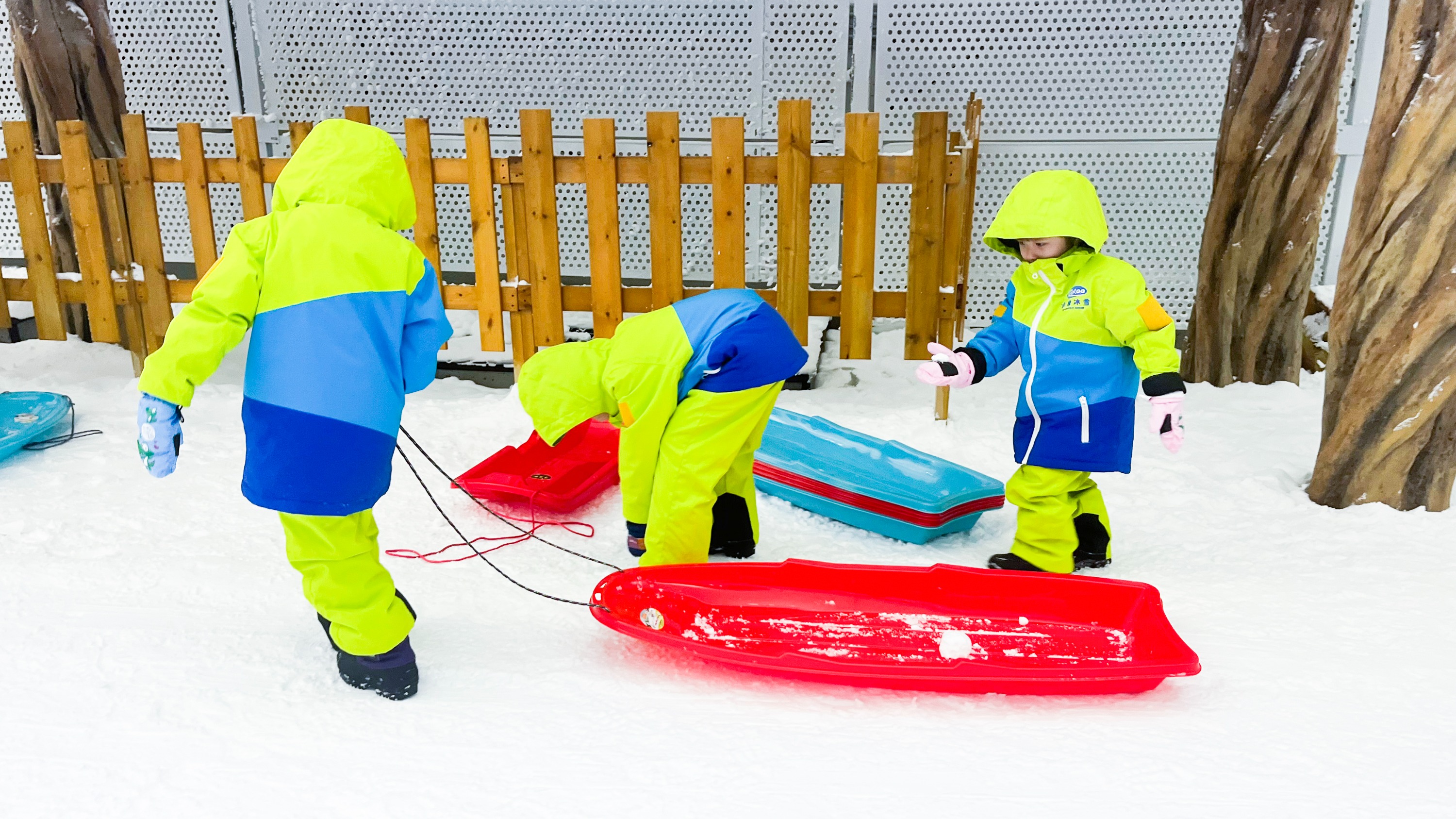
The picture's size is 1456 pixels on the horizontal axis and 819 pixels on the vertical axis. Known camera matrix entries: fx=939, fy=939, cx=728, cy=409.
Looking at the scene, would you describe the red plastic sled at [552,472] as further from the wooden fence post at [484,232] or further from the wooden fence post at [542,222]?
the wooden fence post at [484,232]

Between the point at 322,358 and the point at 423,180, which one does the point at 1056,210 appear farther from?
the point at 423,180

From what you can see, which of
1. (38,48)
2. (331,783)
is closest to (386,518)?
(331,783)

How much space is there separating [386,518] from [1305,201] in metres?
4.96

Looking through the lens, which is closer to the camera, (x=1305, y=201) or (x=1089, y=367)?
(x=1089, y=367)

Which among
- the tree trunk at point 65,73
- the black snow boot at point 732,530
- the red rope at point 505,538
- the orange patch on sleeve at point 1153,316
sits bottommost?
the red rope at point 505,538

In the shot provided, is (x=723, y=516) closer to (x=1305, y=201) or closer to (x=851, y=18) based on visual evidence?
(x=1305, y=201)

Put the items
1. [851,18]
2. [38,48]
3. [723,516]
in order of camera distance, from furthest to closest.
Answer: [851,18], [38,48], [723,516]

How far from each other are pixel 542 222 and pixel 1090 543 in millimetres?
3163

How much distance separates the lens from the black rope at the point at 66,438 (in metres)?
4.46

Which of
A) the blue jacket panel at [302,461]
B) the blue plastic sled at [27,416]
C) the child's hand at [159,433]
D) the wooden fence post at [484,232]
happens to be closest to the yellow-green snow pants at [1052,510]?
the blue jacket panel at [302,461]

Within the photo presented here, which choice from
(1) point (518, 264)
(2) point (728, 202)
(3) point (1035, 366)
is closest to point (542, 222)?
(1) point (518, 264)

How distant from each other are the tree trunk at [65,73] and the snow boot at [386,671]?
15.1 ft

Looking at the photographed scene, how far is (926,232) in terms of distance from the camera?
15.7ft

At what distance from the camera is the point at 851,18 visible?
6.44 m
